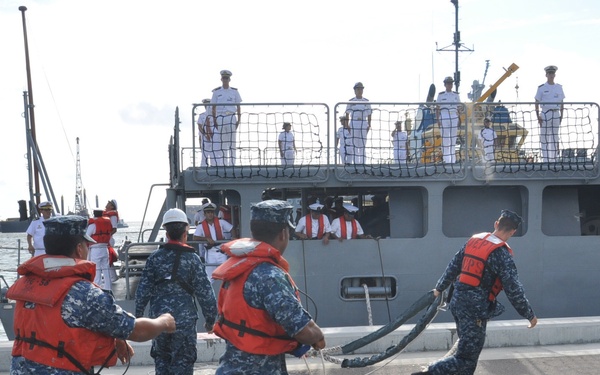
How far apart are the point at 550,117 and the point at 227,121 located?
480 cm

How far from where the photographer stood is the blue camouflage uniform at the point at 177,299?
5.11m

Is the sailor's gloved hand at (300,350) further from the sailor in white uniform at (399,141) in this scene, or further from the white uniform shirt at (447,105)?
the sailor in white uniform at (399,141)

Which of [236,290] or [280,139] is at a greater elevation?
[280,139]

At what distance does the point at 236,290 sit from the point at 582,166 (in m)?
8.34

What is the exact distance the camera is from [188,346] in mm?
5137

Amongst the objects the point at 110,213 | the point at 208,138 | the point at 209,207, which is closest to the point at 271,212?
the point at 209,207

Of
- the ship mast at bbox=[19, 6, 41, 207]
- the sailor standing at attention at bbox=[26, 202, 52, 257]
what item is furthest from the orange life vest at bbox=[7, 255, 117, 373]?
the ship mast at bbox=[19, 6, 41, 207]

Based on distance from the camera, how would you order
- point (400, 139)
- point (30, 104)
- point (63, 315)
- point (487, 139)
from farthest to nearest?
point (30, 104)
point (487, 139)
point (400, 139)
point (63, 315)

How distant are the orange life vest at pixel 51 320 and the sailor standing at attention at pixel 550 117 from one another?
8.53 meters

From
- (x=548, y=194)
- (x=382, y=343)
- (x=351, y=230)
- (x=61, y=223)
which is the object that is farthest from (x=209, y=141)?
(x=61, y=223)

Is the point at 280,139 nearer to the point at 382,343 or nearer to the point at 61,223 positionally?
the point at 382,343

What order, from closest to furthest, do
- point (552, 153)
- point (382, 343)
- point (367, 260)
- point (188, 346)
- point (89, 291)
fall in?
point (89, 291) → point (188, 346) → point (382, 343) → point (367, 260) → point (552, 153)

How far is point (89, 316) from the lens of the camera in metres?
3.34

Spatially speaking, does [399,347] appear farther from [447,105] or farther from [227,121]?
[447,105]
